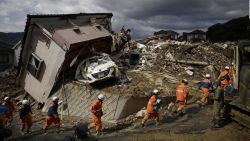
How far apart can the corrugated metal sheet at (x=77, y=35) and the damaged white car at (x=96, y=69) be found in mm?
1286

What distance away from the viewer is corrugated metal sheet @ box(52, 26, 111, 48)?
17978 millimetres

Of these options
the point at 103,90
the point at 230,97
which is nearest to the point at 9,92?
the point at 103,90

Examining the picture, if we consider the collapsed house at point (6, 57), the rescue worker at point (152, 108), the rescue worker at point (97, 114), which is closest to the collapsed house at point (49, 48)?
the rescue worker at point (97, 114)

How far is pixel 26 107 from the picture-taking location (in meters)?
13.7

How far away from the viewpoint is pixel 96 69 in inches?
696

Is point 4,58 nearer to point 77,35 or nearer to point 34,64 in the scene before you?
point 34,64

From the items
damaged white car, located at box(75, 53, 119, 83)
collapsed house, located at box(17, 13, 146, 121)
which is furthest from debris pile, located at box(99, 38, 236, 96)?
collapsed house, located at box(17, 13, 146, 121)

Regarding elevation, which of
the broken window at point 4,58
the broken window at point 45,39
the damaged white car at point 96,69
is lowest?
the damaged white car at point 96,69

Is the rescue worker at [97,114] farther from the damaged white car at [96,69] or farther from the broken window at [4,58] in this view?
the broken window at [4,58]

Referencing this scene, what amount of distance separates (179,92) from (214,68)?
8.48m

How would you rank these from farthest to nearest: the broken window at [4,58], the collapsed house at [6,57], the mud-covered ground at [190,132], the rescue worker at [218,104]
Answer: the broken window at [4,58] < the collapsed house at [6,57] < the rescue worker at [218,104] < the mud-covered ground at [190,132]

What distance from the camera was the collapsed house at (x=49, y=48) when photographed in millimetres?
→ 18141

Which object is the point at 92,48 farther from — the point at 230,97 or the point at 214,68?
the point at 230,97

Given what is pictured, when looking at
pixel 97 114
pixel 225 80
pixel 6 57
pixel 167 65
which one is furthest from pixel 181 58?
pixel 6 57
